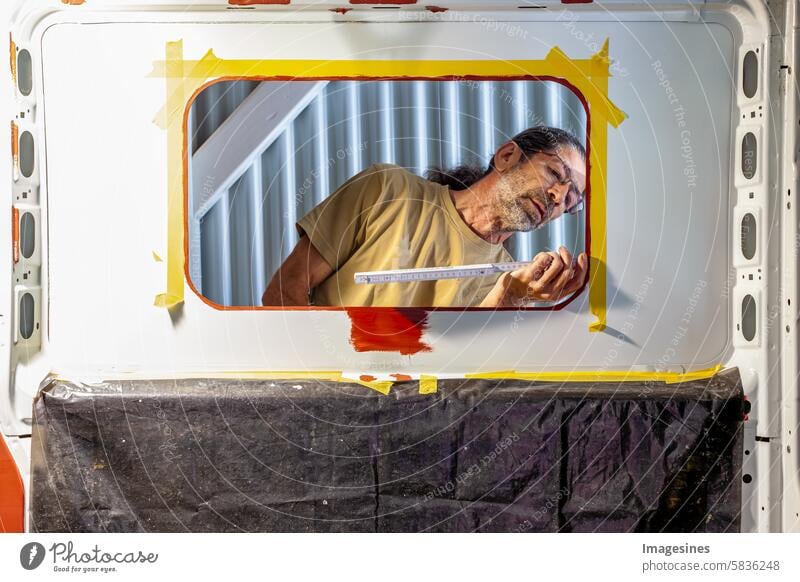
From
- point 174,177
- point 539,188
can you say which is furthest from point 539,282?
point 174,177

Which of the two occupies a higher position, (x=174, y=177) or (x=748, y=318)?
(x=174, y=177)

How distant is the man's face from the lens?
2027 millimetres

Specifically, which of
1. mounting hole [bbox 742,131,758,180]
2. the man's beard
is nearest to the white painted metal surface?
mounting hole [bbox 742,131,758,180]

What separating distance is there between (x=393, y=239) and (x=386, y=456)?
20.0 inches

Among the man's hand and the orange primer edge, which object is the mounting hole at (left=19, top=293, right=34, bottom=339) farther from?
the man's hand

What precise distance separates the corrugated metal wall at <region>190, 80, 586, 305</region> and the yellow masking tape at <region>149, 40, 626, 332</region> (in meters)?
0.03

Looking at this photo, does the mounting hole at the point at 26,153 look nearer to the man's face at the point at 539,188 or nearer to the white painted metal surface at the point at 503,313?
the white painted metal surface at the point at 503,313

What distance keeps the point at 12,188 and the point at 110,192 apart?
230 mm

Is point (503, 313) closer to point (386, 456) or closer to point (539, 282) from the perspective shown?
point (539, 282)

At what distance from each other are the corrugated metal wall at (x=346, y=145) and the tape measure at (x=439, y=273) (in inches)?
2.2

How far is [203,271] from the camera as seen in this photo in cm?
204

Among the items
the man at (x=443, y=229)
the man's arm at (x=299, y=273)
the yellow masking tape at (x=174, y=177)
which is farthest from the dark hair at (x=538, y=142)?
the yellow masking tape at (x=174, y=177)

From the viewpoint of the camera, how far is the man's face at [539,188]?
6.65ft

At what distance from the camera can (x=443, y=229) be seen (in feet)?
6.72
